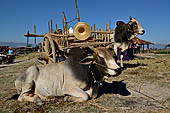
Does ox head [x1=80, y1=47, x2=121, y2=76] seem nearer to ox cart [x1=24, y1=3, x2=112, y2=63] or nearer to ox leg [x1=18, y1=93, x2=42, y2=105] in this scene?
ox cart [x1=24, y1=3, x2=112, y2=63]

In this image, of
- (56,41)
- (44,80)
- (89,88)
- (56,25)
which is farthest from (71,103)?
(56,25)

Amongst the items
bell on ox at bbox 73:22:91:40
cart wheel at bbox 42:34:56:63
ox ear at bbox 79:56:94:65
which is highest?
bell on ox at bbox 73:22:91:40

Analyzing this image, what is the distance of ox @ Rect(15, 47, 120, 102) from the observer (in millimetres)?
3805

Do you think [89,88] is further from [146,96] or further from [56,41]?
[56,41]

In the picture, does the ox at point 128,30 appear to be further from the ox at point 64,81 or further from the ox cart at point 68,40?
the ox at point 64,81

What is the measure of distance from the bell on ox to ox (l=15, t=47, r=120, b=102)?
0.43 meters

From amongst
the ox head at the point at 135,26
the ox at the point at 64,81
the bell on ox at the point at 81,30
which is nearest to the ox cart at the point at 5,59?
the ox head at the point at 135,26

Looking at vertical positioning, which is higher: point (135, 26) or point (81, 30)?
point (135, 26)

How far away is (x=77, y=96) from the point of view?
3705 millimetres

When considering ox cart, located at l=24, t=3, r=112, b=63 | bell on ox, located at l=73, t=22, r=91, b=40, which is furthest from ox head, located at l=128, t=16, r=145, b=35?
bell on ox, located at l=73, t=22, r=91, b=40

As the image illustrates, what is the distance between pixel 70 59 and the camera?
168 inches

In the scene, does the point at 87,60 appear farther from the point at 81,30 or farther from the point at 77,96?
the point at 81,30

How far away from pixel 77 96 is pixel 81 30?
179 cm

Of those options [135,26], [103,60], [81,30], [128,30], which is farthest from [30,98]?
[135,26]
